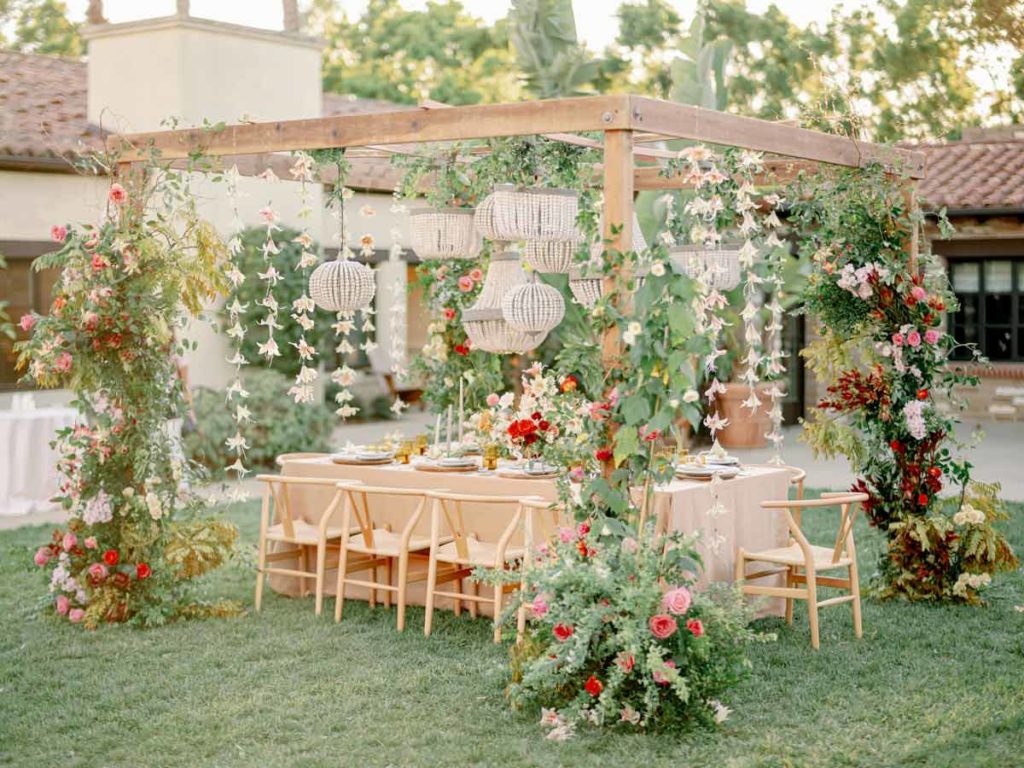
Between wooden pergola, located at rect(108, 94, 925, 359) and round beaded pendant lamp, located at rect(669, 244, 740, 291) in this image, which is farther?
round beaded pendant lamp, located at rect(669, 244, 740, 291)

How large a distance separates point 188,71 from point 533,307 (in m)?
9.00

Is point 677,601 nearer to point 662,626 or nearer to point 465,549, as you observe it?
point 662,626

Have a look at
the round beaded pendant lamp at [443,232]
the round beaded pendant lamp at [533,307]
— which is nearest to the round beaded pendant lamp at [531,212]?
the round beaded pendant lamp at [533,307]

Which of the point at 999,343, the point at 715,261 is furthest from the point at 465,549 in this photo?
the point at 999,343

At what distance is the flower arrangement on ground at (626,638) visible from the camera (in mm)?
5137

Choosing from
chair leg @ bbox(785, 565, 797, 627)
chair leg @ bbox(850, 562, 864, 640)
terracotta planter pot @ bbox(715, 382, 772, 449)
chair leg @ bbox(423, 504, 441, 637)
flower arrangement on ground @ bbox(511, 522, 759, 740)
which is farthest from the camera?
terracotta planter pot @ bbox(715, 382, 772, 449)

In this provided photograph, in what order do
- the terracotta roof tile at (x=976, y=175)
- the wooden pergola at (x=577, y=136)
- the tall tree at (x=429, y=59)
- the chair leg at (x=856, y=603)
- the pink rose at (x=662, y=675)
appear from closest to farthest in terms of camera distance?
the pink rose at (x=662, y=675) → the wooden pergola at (x=577, y=136) → the chair leg at (x=856, y=603) → the terracotta roof tile at (x=976, y=175) → the tall tree at (x=429, y=59)

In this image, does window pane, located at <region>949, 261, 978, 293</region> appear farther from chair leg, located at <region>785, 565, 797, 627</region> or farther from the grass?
chair leg, located at <region>785, 565, 797, 627</region>

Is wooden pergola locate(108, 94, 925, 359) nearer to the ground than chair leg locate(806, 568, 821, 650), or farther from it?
farther from it

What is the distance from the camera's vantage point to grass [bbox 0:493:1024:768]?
16.5 feet

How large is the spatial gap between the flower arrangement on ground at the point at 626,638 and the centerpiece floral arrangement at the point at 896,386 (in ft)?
7.65

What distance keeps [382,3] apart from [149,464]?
88.7 feet

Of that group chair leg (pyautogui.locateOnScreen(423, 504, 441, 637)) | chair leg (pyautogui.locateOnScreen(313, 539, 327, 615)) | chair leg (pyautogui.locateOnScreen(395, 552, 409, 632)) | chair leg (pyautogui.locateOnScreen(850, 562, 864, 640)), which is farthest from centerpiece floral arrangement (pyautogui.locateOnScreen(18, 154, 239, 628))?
chair leg (pyautogui.locateOnScreen(850, 562, 864, 640))

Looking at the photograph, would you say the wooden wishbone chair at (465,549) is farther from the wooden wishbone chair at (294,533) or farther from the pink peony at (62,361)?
the pink peony at (62,361)
